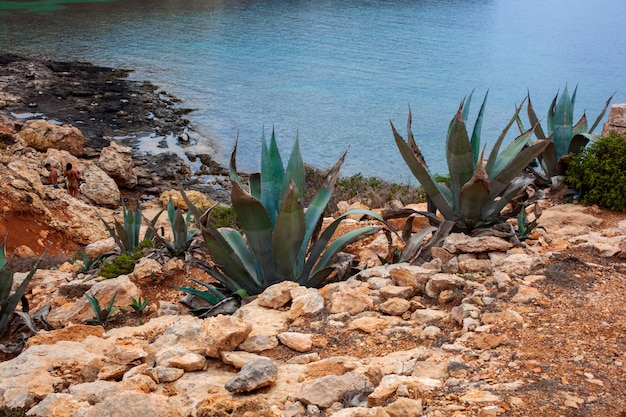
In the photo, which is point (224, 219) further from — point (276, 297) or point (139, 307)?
point (276, 297)

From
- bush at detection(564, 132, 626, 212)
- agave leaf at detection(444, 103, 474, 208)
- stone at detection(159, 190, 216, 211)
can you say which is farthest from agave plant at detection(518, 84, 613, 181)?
stone at detection(159, 190, 216, 211)

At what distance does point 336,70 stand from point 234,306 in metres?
27.2

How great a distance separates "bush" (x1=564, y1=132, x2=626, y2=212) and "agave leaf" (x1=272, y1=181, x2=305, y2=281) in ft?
12.3

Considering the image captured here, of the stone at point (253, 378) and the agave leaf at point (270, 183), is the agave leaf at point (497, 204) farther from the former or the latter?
the stone at point (253, 378)

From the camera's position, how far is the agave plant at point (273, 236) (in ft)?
18.1

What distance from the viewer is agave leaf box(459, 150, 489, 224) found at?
19.7ft

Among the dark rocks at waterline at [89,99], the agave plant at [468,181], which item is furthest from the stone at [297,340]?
the dark rocks at waterline at [89,99]

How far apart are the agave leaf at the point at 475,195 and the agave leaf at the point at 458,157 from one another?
3.8 inches

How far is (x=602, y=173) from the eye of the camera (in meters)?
7.52

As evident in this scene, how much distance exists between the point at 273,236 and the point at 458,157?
2.03 metres

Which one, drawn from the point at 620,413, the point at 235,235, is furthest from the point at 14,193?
the point at 620,413

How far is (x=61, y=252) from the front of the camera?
1148 cm

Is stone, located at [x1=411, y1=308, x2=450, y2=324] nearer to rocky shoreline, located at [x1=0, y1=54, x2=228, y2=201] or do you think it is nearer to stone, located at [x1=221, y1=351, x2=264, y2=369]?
stone, located at [x1=221, y1=351, x2=264, y2=369]

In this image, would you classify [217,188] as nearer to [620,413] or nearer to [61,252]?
[61,252]
